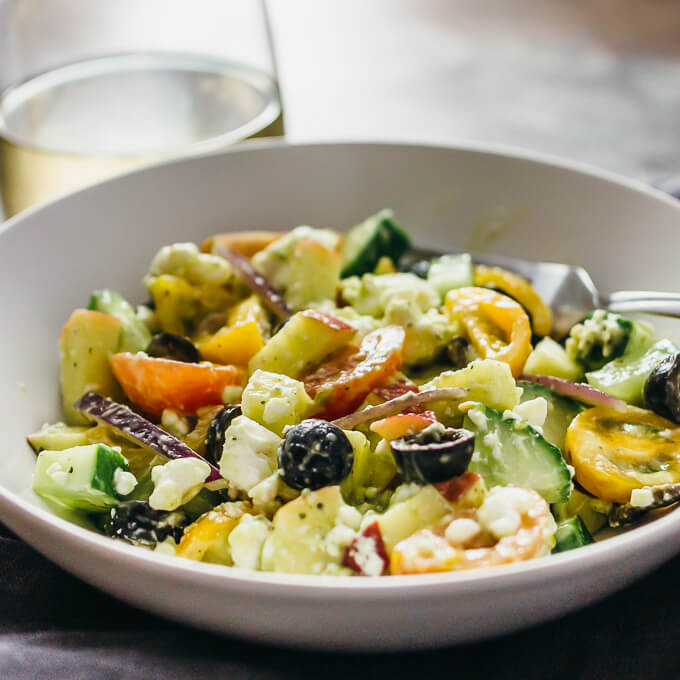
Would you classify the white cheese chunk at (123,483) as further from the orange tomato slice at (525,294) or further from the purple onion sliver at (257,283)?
the orange tomato slice at (525,294)

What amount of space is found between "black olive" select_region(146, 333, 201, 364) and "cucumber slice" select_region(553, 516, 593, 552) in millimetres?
840

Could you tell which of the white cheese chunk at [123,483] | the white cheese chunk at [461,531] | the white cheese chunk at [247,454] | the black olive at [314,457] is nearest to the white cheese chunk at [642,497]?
the white cheese chunk at [461,531]

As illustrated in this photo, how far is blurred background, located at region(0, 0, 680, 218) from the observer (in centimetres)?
275

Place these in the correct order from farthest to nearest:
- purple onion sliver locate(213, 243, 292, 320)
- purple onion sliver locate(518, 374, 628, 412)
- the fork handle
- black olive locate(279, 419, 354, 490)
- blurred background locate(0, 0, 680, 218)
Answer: blurred background locate(0, 0, 680, 218)
purple onion sliver locate(213, 243, 292, 320)
the fork handle
purple onion sliver locate(518, 374, 628, 412)
black olive locate(279, 419, 354, 490)

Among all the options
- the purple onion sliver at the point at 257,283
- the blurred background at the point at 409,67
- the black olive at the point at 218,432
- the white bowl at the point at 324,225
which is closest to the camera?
the white bowl at the point at 324,225

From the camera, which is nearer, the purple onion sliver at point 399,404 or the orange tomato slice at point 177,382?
the purple onion sliver at point 399,404

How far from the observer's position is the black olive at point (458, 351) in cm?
196

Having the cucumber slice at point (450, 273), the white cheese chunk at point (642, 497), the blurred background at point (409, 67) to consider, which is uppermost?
the blurred background at point (409, 67)


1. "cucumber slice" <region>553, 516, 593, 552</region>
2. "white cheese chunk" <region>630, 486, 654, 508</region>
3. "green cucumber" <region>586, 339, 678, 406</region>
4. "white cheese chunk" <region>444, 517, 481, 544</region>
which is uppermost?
"white cheese chunk" <region>444, 517, 481, 544</region>

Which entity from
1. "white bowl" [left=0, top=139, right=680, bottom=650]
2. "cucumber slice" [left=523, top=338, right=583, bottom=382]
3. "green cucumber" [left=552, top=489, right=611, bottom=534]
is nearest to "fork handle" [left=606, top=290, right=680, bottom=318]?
"white bowl" [left=0, top=139, right=680, bottom=650]

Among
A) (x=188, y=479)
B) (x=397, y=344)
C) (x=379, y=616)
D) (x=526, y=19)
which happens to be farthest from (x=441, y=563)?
(x=526, y=19)

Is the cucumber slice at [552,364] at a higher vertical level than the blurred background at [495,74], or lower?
lower

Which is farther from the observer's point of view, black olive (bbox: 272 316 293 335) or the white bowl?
black olive (bbox: 272 316 293 335)

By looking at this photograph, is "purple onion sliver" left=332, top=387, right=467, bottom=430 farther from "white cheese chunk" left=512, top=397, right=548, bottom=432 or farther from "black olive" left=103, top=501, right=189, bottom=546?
"black olive" left=103, top=501, right=189, bottom=546
